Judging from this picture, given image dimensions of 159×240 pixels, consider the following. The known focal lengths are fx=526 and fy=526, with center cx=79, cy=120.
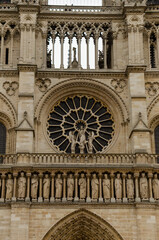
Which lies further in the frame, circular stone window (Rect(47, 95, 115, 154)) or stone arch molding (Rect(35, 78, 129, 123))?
stone arch molding (Rect(35, 78, 129, 123))

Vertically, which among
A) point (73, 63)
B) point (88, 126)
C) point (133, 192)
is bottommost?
point (133, 192)

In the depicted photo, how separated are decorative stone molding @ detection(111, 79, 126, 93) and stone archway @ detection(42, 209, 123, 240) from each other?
5.26 m

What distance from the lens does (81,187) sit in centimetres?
1848

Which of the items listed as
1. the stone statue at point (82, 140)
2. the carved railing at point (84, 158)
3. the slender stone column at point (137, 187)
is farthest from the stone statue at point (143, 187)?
the stone statue at point (82, 140)

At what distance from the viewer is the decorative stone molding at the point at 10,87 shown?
20.6 metres

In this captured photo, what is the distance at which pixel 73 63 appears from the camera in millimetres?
21688

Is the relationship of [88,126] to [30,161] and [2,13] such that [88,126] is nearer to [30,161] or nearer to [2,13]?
[30,161]

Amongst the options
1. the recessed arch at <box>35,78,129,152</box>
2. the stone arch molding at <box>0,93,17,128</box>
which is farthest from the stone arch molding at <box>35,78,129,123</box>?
the stone arch molding at <box>0,93,17,128</box>

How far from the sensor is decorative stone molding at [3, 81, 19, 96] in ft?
67.7

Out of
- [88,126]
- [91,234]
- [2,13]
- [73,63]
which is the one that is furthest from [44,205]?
[2,13]

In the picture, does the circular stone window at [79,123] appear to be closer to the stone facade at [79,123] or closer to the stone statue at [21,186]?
the stone facade at [79,123]

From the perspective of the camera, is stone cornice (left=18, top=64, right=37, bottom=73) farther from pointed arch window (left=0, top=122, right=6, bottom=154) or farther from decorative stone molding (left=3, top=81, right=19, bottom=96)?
pointed arch window (left=0, top=122, right=6, bottom=154)

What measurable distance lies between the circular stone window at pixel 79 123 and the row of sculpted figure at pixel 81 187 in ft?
5.65

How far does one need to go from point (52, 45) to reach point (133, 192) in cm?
702
